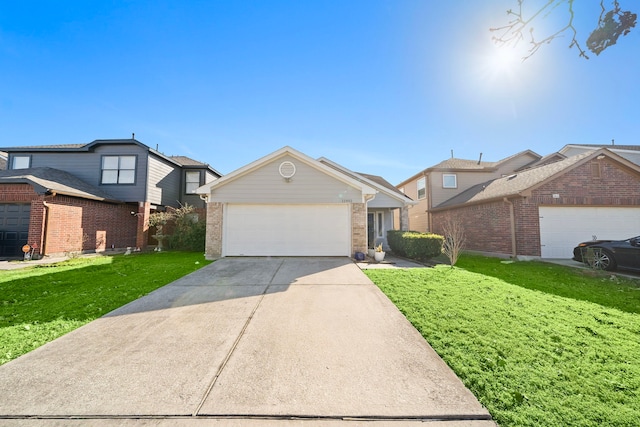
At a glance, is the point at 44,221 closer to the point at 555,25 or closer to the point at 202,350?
the point at 202,350

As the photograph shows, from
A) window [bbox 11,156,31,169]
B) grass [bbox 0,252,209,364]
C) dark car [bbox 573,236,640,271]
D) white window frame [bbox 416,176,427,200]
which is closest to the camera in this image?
grass [bbox 0,252,209,364]

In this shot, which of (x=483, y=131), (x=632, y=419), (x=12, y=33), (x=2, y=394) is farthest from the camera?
(x=483, y=131)

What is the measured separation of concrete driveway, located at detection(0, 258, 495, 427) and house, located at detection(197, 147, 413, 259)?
19.5 ft

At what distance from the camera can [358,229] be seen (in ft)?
34.7

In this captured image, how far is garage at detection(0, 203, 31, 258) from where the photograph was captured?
10.7 meters

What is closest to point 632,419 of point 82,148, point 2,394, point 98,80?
point 2,394

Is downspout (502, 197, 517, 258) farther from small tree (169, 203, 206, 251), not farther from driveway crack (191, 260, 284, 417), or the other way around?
small tree (169, 203, 206, 251)

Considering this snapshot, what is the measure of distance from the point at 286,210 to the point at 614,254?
11.3 meters

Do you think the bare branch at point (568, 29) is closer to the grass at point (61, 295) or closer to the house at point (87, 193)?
the grass at point (61, 295)

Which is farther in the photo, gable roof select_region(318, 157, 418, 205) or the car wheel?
gable roof select_region(318, 157, 418, 205)

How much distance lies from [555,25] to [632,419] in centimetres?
343

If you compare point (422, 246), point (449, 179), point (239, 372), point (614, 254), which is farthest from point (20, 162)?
point (614, 254)

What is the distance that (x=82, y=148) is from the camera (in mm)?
13641

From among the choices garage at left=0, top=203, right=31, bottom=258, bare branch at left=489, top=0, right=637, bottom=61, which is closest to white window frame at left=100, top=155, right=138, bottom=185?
garage at left=0, top=203, right=31, bottom=258
